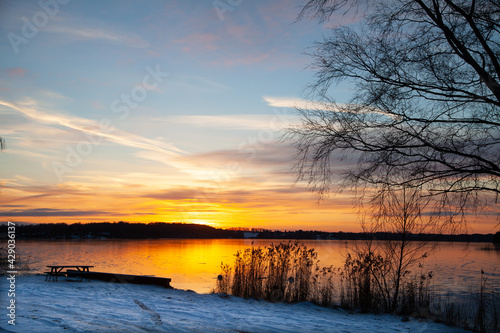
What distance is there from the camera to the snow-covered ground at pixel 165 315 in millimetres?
6559

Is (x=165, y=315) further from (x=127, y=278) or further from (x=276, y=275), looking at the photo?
(x=127, y=278)

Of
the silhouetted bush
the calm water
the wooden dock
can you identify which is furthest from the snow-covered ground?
the calm water

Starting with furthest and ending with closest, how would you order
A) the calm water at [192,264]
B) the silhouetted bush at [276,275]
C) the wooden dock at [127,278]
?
the calm water at [192,264] < the wooden dock at [127,278] < the silhouetted bush at [276,275]

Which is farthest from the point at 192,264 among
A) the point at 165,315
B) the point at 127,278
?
the point at 165,315

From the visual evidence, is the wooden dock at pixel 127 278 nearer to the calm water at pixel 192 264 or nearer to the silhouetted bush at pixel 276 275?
the silhouetted bush at pixel 276 275

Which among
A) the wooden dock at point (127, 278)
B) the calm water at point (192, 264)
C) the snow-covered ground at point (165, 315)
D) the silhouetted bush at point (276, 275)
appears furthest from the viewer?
the calm water at point (192, 264)

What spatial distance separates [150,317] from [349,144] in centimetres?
540

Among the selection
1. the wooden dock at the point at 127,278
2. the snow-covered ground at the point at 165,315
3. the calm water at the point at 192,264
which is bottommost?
the calm water at the point at 192,264

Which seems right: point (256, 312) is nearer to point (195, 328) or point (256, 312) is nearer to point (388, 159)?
point (195, 328)

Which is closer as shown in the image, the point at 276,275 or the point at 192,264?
the point at 276,275

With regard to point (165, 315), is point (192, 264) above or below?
below

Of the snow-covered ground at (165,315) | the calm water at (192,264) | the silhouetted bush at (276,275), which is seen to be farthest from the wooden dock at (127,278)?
the calm water at (192,264)

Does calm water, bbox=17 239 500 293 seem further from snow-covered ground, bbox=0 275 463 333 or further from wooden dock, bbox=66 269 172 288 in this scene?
wooden dock, bbox=66 269 172 288

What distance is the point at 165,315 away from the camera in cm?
825
